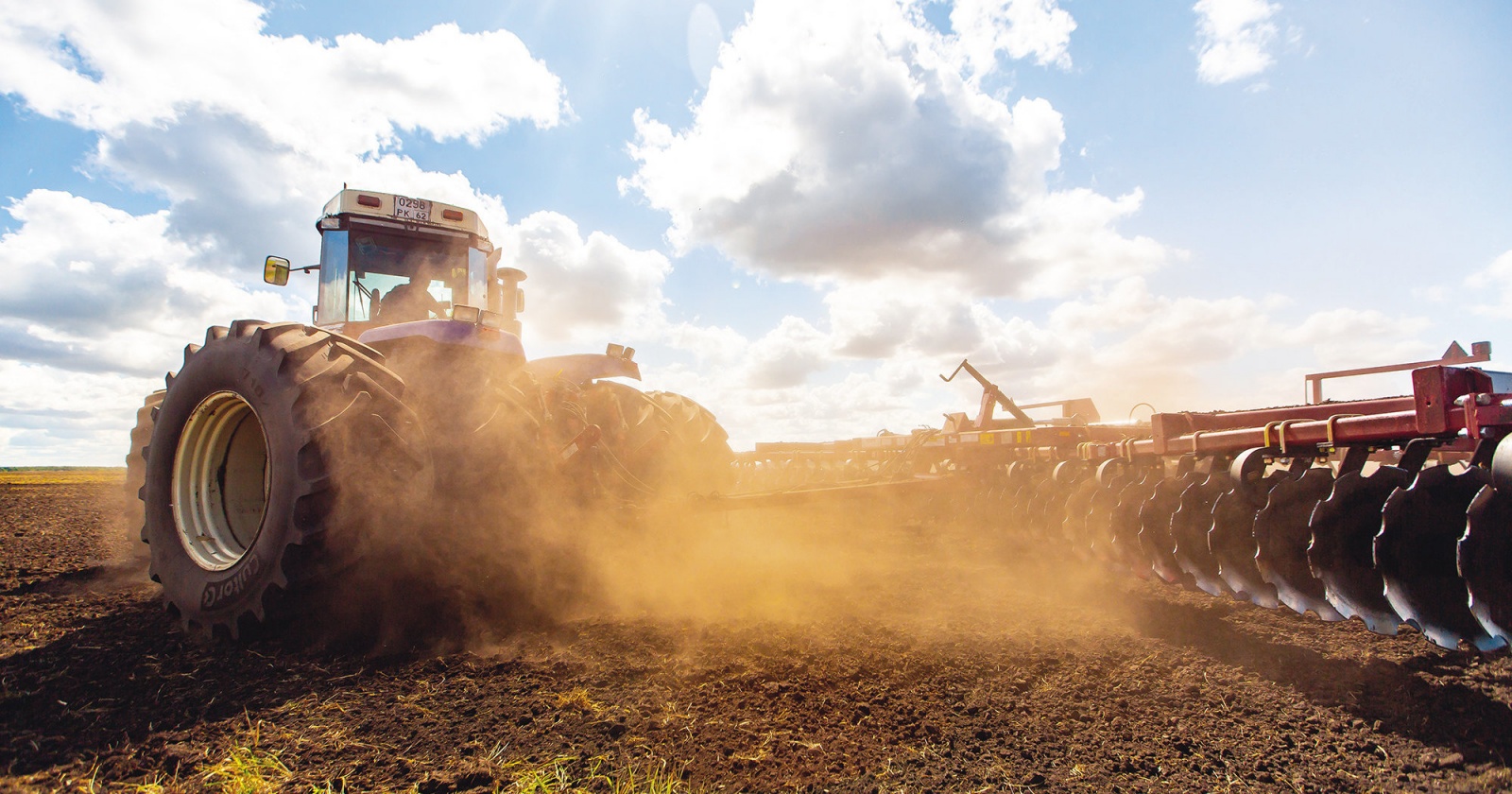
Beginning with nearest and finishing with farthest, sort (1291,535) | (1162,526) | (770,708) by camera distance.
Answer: (770,708)
(1291,535)
(1162,526)

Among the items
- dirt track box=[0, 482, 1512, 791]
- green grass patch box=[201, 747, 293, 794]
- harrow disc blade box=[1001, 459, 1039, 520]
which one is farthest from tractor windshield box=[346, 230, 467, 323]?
harrow disc blade box=[1001, 459, 1039, 520]

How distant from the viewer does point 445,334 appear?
12.6ft

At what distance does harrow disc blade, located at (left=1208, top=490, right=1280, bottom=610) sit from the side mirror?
648 cm

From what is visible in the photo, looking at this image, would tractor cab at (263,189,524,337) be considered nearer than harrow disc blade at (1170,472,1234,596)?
No

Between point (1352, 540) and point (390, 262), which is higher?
point (390, 262)

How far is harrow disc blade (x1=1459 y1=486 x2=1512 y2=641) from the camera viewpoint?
2.51 metres

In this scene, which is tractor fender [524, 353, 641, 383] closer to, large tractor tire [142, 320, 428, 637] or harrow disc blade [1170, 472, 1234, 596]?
large tractor tire [142, 320, 428, 637]

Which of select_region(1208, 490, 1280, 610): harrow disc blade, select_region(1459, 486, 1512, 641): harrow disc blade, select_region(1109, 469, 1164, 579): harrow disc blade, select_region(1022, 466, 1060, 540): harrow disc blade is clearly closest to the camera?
select_region(1459, 486, 1512, 641): harrow disc blade

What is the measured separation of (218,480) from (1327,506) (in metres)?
5.50

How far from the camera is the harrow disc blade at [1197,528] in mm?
4043

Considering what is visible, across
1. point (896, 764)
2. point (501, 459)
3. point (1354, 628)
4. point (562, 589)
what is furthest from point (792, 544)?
point (896, 764)

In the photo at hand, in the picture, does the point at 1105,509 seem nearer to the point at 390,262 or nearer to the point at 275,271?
the point at 390,262

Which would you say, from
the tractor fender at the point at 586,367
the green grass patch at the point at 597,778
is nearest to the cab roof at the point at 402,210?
the tractor fender at the point at 586,367

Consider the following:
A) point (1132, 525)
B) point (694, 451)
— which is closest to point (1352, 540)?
point (1132, 525)
